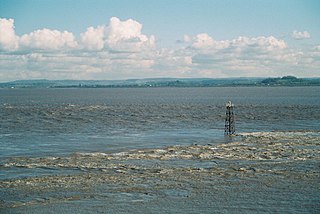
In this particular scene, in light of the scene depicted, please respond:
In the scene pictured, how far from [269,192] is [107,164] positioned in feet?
45.7

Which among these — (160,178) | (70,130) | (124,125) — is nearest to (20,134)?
(70,130)

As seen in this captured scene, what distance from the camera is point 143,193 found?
83.2 ft

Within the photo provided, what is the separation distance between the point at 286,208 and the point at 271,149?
60.2ft

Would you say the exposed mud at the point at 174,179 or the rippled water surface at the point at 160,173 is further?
the exposed mud at the point at 174,179

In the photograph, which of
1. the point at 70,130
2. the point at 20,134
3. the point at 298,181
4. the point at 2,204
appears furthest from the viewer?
the point at 70,130

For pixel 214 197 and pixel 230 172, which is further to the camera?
pixel 230 172

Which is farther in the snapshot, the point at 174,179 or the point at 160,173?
the point at 160,173

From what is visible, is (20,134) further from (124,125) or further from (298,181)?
(298,181)

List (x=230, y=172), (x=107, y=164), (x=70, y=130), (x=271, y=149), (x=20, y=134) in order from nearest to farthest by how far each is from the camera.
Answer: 1. (x=230, y=172)
2. (x=107, y=164)
3. (x=271, y=149)
4. (x=20, y=134)
5. (x=70, y=130)

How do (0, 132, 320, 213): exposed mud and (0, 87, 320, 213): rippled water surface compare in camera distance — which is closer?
(0, 87, 320, 213): rippled water surface

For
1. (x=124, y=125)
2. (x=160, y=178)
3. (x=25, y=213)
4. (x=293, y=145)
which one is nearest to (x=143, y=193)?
(x=160, y=178)

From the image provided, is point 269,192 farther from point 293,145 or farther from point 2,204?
point 293,145

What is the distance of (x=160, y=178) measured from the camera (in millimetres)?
28844

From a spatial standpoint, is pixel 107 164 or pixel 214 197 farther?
pixel 107 164
